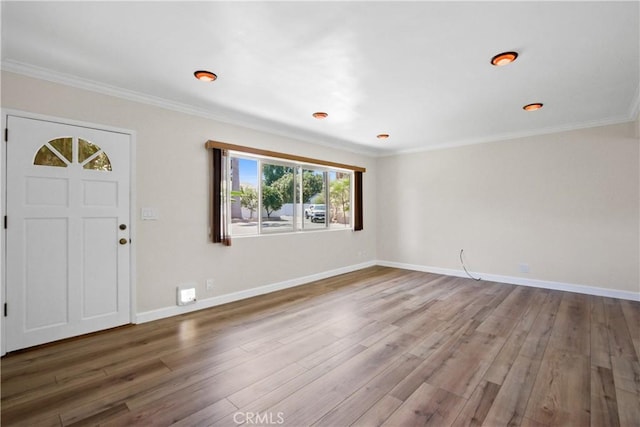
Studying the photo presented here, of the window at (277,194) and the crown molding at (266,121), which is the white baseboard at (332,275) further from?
the crown molding at (266,121)

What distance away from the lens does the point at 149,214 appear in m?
3.28

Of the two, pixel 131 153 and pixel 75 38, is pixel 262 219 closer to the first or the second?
pixel 131 153

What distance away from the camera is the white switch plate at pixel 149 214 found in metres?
3.24

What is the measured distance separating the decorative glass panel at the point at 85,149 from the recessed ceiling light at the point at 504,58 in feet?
12.4

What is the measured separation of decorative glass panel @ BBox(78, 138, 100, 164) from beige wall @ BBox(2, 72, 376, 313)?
0.83 feet

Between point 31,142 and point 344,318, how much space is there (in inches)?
136

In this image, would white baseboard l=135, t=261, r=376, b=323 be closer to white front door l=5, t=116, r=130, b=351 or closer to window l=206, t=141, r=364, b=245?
white front door l=5, t=116, r=130, b=351

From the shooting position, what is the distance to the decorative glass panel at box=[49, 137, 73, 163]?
2.76 meters

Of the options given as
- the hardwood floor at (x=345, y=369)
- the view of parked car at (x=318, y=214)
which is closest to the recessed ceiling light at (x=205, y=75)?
the hardwood floor at (x=345, y=369)

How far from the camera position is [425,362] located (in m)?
2.38

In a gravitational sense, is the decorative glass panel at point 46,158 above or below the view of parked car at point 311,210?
above

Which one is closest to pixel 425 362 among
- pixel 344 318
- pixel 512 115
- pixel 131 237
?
pixel 344 318

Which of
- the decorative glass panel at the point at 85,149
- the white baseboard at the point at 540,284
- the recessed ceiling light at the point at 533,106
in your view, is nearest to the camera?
the decorative glass panel at the point at 85,149

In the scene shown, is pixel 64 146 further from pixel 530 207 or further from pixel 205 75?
pixel 530 207
